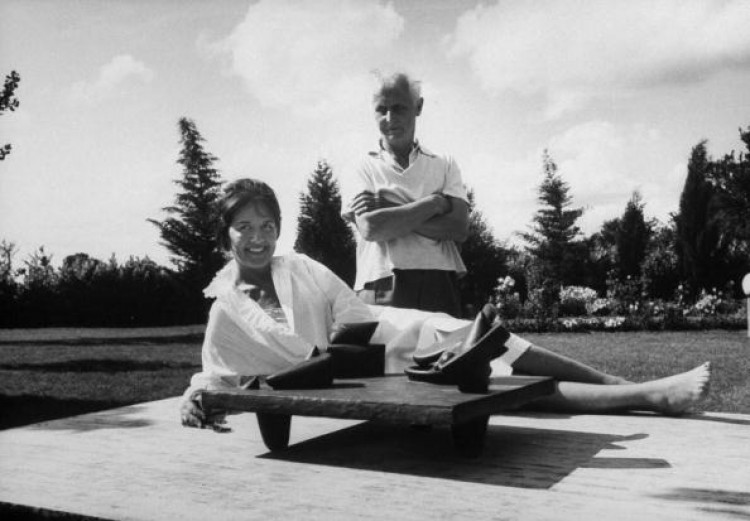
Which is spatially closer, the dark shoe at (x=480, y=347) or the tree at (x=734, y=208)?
the dark shoe at (x=480, y=347)

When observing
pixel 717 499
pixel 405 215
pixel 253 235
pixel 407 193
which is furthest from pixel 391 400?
pixel 407 193

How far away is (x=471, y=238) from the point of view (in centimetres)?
3164

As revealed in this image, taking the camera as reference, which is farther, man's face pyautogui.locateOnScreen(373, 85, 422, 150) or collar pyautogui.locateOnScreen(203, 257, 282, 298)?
man's face pyautogui.locateOnScreen(373, 85, 422, 150)

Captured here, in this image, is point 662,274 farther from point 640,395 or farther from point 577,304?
point 640,395

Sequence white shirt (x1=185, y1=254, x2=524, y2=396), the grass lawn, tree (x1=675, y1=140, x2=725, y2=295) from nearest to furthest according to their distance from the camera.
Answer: white shirt (x1=185, y1=254, x2=524, y2=396)
the grass lawn
tree (x1=675, y1=140, x2=725, y2=295)

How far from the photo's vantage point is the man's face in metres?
3.17

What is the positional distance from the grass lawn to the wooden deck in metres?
4.03

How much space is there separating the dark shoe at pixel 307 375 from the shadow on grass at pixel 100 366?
994 cm

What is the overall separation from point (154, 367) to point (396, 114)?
9.57m

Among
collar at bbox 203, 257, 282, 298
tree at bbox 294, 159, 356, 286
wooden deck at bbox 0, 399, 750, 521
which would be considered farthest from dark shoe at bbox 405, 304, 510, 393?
tree at bbox 294, 159, 356, 286

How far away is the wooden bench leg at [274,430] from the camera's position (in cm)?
221

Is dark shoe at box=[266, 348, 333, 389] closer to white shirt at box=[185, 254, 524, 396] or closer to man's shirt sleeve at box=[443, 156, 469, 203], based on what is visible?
white shirt at box=[185, 254, 524, 396]

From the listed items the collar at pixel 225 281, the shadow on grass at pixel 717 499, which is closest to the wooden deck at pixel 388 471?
the shadow on grass at pixel 717 499

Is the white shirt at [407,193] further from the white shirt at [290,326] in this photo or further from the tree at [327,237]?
Result: the tree at [327,237]
